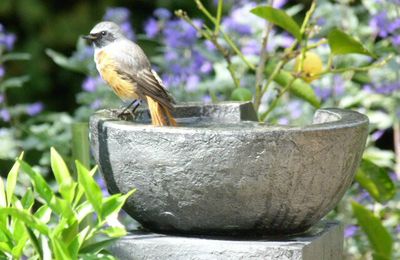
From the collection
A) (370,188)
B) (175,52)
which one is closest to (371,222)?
(370,188)

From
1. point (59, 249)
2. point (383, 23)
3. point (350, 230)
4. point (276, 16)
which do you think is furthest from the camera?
point (383, 23)

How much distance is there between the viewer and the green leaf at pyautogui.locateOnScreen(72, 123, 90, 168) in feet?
8.82

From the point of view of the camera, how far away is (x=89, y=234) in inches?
78.4

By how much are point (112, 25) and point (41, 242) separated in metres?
1.03

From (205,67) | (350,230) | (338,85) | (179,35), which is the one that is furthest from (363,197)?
(179,35)

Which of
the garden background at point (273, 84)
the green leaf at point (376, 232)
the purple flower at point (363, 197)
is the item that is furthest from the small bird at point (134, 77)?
the purple flower at point (363, 197)

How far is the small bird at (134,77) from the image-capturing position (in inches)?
96.5

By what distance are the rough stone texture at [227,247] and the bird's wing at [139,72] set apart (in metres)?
0.43

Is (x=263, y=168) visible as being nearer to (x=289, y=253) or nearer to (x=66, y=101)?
(x=289, y=253)

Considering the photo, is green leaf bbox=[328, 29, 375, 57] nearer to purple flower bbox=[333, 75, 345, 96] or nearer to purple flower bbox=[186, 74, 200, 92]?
purple flower bbox=[333, 75, 345, 96]

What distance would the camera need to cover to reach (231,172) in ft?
6.73

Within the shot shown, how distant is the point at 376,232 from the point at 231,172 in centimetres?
98

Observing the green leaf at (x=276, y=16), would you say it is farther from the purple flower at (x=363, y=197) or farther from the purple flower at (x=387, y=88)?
the purple flower at (x=387, y=88)

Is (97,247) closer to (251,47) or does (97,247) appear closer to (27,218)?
(27,218)
